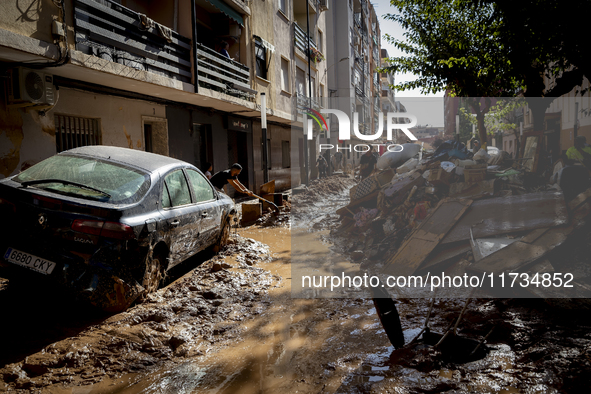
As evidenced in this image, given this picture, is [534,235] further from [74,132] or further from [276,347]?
[74,132]

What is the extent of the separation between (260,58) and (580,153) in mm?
11856

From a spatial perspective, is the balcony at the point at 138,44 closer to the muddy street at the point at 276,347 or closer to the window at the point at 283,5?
the muddy street at the point at 276,347

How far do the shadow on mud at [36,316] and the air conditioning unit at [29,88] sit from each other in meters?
3.65

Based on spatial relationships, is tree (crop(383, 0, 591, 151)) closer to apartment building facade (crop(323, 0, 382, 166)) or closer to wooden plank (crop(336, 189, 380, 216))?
wooden plank (crop(336, 189, 380, 216))

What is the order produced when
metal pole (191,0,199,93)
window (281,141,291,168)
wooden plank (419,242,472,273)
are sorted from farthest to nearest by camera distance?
window (281,141,291,168)
metal pole (191,0,199,93)
wooden plank (419,242,472,273)

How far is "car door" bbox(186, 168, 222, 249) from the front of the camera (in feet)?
18.9

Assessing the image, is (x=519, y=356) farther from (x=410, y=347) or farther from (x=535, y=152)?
(x=535, y=152)

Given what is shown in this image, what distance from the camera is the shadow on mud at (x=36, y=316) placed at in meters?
3.30

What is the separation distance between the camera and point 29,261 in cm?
370

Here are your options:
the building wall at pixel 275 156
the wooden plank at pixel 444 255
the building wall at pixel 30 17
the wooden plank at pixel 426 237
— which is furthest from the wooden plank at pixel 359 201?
the building wall at pixel 275 156

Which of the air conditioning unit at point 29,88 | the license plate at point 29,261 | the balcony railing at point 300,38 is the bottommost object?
the license plate at point 29,261

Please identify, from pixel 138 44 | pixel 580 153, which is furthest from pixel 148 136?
pixel 580 153

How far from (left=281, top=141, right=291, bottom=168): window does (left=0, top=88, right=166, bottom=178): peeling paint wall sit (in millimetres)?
10307

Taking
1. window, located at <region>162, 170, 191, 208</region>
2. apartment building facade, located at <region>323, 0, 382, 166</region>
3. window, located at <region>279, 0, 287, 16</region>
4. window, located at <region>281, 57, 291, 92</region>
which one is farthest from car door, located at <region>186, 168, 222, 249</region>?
apartment building facade, located at <region>323, 0, 382, 166</region>
